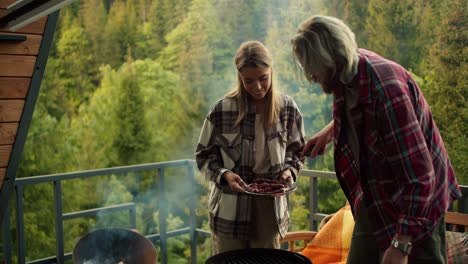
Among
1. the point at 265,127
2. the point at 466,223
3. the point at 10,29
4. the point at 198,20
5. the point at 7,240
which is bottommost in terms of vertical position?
the point at 7,240

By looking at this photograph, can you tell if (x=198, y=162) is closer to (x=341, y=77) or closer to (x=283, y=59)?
(x=341, y=77)

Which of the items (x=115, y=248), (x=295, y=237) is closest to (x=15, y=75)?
(x=115, y=248)

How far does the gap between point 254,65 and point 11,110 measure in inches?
46.9

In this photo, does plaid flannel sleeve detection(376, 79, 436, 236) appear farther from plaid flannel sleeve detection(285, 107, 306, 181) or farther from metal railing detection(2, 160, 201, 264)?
metal railing detection(2, 160, 201, 264)

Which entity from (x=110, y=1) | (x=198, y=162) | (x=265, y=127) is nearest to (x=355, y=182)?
(x=265, y=127)

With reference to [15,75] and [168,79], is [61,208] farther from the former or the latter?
[168,79]

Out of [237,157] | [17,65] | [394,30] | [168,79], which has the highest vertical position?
[394,30]

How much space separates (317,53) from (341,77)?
0.09m

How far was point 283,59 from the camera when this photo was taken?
453 inches

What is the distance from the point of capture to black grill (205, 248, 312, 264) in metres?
2.01

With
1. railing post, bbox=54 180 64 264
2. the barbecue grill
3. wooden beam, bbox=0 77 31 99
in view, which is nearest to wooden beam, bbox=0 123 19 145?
wooden beam, bbox=0 77 31 99

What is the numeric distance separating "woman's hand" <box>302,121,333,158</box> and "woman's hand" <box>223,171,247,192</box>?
351 mm

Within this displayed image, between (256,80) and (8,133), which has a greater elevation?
(256,80)

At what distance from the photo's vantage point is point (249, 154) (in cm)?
245
